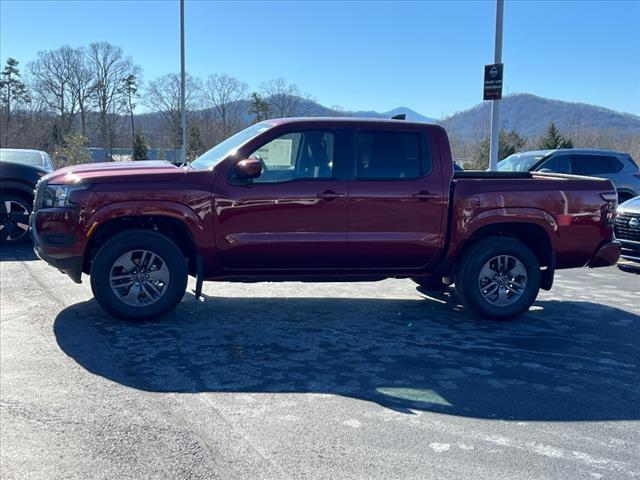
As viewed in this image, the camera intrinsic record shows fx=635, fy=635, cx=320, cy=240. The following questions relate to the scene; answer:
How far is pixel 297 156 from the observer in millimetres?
6180

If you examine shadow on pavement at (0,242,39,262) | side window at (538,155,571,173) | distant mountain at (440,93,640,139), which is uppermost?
distant mountain at (440,93,640,139)

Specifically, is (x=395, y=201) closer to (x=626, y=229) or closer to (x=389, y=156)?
(x=389, y=156)

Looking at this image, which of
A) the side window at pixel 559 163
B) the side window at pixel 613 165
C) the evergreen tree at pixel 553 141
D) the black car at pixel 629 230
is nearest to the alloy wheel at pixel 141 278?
the black car at pixel 629 230

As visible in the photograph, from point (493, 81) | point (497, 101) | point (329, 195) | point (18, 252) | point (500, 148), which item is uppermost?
point (493, 81)

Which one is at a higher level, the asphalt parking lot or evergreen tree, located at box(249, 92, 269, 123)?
evergreen tree, located at box(249, 92, 269, 123)

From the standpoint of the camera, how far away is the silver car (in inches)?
543

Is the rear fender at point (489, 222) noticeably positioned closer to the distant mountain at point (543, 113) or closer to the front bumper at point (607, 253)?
the front bumper at point (607, 253)

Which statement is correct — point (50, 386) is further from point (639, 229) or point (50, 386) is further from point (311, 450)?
point (639, 229)

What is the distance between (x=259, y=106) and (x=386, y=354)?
44106 mm

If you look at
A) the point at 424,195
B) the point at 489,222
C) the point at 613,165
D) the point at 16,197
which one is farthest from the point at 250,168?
the point at 613,165

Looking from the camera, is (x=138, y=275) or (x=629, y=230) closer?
(x=138, y=275)

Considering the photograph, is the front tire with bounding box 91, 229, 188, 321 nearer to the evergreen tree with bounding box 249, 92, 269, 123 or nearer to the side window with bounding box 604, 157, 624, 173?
the side window with bounding box 604, 157, 624, 173

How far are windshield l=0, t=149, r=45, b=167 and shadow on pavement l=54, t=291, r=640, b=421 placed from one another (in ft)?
17.0

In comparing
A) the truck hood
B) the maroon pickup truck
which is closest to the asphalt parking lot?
the maroon pickup truck
